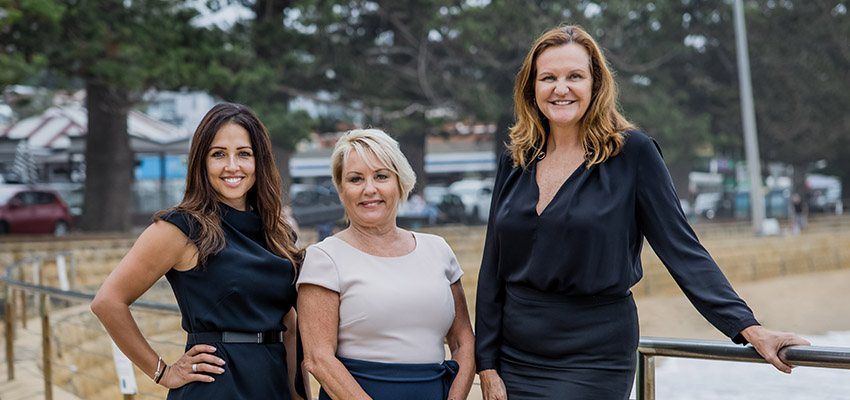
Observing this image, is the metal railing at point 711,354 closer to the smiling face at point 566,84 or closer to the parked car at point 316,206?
the smiling face at point 566,84

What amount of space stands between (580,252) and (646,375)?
0.45 metres

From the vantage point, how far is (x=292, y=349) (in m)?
2.40

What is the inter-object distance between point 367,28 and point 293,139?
5281 millimetres

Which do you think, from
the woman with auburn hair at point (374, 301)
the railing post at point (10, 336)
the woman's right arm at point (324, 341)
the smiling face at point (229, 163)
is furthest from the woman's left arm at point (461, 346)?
the railing post at point (10, 336)

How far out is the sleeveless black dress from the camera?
2.19m

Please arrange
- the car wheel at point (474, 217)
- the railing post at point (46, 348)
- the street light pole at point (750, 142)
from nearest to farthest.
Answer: the railing post at point (46, 348), the street light pole at point (750, 142), the car wheel at point (474, 217)

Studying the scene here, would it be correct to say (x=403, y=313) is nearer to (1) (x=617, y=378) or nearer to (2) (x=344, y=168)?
(2) (x=344, y=168)

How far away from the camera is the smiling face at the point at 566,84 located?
209cm

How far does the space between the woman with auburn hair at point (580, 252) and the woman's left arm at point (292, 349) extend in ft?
1.77

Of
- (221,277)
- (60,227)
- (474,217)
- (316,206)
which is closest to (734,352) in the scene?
(221,277)

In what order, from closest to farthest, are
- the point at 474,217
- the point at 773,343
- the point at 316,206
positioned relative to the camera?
the point at 773,343 → the point at 316,206 → the point at 474,217

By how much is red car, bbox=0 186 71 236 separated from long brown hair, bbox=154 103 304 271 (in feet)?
A: 54.8

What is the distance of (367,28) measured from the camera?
22344 millimetres

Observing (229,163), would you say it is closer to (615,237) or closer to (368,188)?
(368,188)
